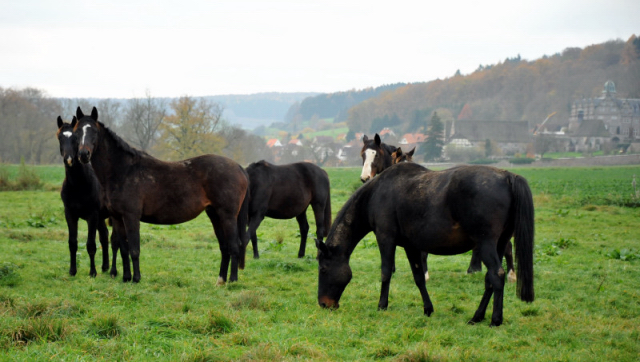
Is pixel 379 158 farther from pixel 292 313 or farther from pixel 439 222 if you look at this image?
pixel 292 313

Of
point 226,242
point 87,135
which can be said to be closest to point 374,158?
point 226,242

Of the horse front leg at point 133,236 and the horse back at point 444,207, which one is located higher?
the horse back at point 444,207

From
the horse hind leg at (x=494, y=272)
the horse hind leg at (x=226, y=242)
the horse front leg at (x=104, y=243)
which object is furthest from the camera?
the horse front leg at (x=104, y=243)

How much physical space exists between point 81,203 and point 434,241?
236 inches

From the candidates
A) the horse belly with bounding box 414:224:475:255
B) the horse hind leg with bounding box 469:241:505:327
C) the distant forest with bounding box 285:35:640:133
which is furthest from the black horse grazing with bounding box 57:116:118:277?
the distant forest with bounding box 285:35:640:133

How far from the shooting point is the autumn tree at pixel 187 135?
167ft

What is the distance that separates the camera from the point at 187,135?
2036 inches

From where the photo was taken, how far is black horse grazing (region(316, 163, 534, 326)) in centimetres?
567

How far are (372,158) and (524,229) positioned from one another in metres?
4.10

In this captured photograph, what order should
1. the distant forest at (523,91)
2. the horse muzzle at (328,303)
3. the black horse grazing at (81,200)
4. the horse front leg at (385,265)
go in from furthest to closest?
the distant forest at (523,91)
the black horse grazing at (81,200)
the horse muzzle at (328,303)
the horse front leg at (385,265)

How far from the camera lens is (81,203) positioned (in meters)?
8.52

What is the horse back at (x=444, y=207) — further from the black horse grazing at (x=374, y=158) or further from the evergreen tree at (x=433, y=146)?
the evergreen tree at (x=433, y=146)

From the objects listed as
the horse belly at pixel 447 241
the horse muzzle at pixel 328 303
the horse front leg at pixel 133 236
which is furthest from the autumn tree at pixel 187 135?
the horse belly at pixel 447 241

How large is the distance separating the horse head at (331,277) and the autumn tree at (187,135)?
45275 millimetres
